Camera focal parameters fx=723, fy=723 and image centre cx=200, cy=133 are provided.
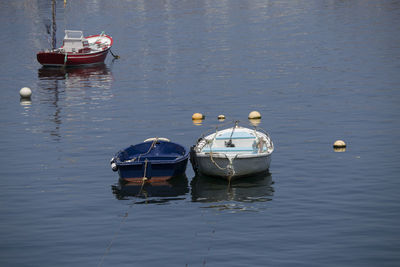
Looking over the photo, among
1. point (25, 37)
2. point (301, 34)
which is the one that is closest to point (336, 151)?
point (301, 34)

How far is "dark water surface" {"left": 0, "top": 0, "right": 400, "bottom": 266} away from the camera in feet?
89.4

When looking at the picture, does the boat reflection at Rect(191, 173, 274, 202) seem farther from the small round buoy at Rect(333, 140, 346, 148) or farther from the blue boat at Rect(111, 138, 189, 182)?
the small round buoy at Rect(333, 140, 346, 148)

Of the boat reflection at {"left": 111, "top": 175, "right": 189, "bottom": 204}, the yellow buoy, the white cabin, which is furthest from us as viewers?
the white cabin

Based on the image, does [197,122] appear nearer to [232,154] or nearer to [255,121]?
[255,121]

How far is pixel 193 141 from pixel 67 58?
39643 mm

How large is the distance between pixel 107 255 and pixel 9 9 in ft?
483

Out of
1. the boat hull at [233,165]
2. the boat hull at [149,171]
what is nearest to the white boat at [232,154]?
the boat hull at [233,165]

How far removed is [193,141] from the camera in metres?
43.7

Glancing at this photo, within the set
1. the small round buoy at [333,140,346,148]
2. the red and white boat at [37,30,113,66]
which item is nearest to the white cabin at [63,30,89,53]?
the red and white boat at [37,30,113,66]

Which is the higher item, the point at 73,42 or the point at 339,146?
the point at 339,146

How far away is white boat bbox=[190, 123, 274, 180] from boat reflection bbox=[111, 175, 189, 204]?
1.50 meters

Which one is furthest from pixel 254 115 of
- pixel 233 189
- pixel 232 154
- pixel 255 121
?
pixel 233 189

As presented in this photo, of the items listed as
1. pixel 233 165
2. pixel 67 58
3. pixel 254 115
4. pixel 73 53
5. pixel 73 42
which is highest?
pixel 233 165

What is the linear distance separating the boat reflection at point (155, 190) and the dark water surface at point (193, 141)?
142 millimetres
